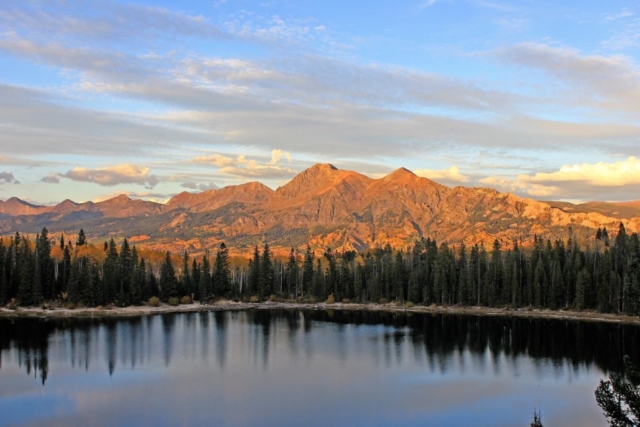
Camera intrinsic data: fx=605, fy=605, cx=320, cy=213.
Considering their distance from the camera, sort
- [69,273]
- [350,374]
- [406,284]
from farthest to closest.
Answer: [406,284], [69,273], [350,374]

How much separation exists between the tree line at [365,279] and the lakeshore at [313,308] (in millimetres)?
2645

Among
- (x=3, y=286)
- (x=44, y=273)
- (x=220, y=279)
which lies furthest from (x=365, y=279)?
(x=3, y=286)

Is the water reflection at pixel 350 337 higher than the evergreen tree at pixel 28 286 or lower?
lower

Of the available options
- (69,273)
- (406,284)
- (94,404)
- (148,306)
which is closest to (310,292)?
(406,284)

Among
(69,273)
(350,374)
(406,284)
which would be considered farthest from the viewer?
(406,284)

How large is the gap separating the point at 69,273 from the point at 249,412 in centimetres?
9467

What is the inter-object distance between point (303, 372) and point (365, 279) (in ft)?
321

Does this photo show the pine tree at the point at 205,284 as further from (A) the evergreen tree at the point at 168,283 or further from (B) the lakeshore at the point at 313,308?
(A) the evergreen tree at the point at 168,283

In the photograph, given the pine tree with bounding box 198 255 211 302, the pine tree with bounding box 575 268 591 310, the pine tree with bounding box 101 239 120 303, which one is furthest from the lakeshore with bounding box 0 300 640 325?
the pine tree with bounding box 101 239 120 303

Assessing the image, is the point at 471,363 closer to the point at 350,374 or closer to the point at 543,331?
the point at 350,374

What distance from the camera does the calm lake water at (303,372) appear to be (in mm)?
50875

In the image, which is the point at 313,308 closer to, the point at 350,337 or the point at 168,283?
the point at 168,283

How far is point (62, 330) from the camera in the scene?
96.6 m

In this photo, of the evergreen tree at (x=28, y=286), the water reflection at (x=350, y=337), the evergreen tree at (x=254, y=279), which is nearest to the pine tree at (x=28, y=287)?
the evergreen tree at (x=28, y=286)
